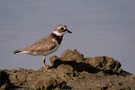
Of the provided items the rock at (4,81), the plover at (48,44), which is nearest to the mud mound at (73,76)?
the rock at (4,81)

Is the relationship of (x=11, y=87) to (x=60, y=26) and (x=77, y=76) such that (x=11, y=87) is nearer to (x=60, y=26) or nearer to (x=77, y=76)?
(x=77, y=76)

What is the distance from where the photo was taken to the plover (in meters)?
19.0

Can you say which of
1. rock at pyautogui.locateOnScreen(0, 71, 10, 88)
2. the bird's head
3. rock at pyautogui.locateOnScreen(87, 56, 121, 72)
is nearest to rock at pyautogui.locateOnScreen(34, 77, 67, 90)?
rock at pyautogui.locateOnScreen(0, 71, 10, 88)

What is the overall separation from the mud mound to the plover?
71 centimetres

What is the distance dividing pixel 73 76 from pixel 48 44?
2.27 metres

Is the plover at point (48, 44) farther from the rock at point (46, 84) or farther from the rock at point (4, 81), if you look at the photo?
the rock at point (46, 84)

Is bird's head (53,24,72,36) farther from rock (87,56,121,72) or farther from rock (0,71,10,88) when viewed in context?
rock (0,71,10,88)

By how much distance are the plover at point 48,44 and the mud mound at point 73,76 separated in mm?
706

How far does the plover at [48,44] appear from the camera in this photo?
747 inches

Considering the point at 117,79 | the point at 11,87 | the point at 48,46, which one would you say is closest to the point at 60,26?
the point at 48,46

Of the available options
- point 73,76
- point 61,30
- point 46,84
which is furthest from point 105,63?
point 46,84

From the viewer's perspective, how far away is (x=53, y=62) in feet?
63.6

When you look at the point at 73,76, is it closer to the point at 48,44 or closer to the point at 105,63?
the point at 48,44

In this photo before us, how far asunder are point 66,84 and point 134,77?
14.4ft
